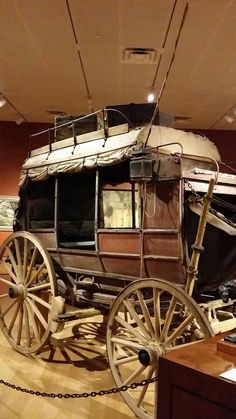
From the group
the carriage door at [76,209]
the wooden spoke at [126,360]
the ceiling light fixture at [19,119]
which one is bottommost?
the wooden spoke at [126,360]

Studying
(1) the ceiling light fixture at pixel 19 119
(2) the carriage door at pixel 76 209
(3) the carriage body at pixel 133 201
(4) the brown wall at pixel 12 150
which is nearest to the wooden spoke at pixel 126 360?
(3) the carriage body at pixel 133 201

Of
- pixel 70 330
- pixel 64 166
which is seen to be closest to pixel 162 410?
pixel 64 166

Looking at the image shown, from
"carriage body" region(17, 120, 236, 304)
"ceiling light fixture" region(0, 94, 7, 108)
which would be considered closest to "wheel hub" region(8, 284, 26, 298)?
"carriage body" region(17, 120, 236, 304)

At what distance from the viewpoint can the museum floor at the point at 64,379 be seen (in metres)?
3.06

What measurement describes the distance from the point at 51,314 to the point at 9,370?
73 centimetres

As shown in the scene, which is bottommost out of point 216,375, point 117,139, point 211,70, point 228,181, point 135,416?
point 135,416

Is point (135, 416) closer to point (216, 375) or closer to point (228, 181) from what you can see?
point (216, 375)

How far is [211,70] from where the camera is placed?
16.7 feet

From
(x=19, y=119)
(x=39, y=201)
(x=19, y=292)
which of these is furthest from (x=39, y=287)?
(x=19, y=119)

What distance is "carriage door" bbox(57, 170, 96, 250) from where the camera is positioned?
4.64 meters

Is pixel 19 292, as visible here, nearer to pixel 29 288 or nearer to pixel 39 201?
pixel 29 288

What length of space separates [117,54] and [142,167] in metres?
2.42

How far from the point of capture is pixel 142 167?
9.53 ft

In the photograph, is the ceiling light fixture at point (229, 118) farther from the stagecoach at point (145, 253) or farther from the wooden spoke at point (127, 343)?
the wooden spoke at point (127, 343)
